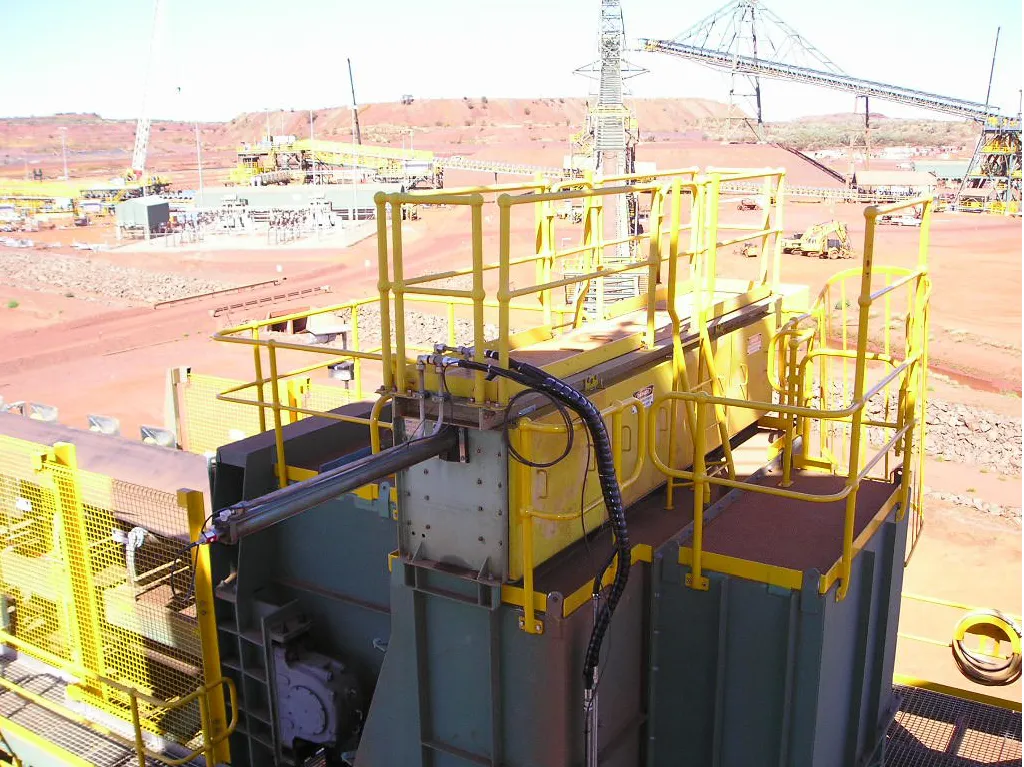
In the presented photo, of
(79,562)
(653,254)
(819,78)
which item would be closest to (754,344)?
(653,254)

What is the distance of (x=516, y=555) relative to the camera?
461cm

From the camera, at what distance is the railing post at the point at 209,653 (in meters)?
6.49

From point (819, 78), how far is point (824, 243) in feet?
89.5

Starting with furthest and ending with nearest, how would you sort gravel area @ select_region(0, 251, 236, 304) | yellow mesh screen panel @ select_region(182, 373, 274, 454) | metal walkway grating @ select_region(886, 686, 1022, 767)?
gravel area @ select_region(0, 251, 236, 304)
yellow mesh screen panel @ select_region(182, 373, 274, 454)
metal walkway grating @ select_region(886, 686, 1022, 767)

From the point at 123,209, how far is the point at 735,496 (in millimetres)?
50225

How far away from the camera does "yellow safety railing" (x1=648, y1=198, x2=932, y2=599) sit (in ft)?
15.0

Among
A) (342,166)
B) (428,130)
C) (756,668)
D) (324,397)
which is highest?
(428,130)

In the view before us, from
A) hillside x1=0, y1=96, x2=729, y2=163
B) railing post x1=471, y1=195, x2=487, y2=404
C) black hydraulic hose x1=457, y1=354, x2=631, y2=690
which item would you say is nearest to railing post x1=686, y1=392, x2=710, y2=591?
black hydraulic hose x1=457, y1=354, x2=631, y2=690

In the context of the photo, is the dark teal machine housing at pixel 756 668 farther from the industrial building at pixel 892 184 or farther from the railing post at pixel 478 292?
the industrial building at pixel 892 184

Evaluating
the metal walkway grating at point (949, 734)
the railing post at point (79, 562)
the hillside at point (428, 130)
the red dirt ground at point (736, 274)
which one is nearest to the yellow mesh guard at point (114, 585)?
the railing post at point (79, 562)

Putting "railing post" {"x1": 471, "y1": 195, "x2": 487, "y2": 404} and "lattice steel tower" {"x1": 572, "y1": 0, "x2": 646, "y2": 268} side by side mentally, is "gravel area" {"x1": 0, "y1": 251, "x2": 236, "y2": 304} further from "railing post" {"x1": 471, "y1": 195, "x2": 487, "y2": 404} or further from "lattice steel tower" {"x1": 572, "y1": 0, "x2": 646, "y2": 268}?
"railing post" {"x1": 471, "y1": 195, "x2": 487, "y2": 404}

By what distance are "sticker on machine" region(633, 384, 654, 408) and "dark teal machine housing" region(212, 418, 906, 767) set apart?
780 millimetres

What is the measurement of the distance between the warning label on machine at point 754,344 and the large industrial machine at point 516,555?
0.03m

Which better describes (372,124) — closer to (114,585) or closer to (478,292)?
(114,585)
